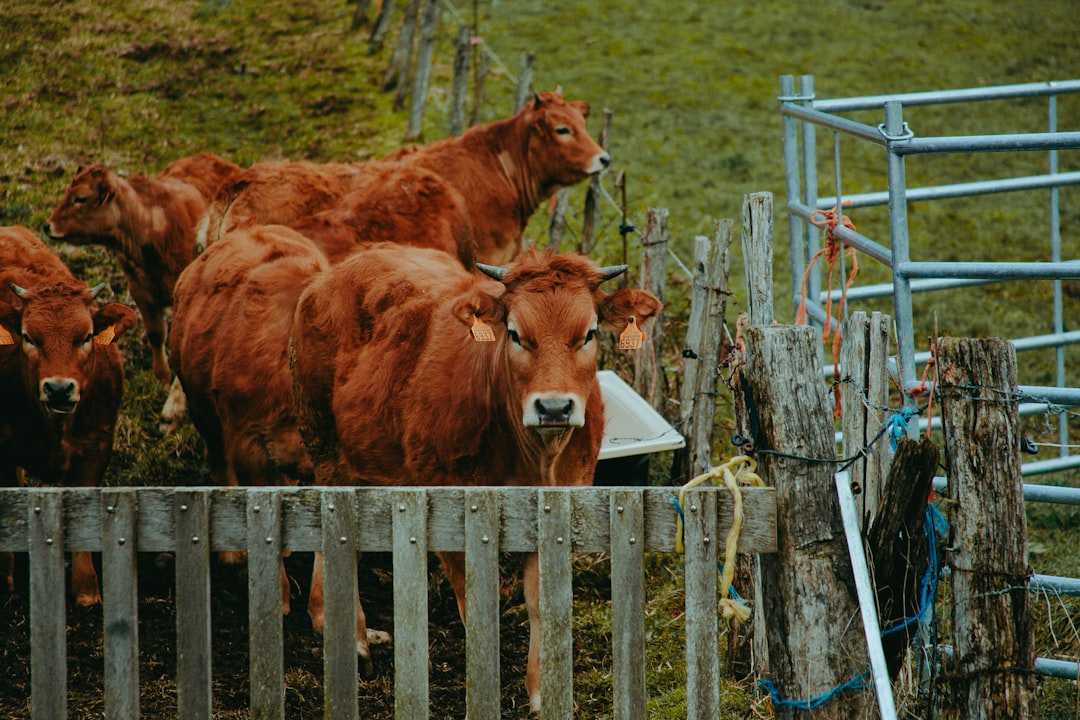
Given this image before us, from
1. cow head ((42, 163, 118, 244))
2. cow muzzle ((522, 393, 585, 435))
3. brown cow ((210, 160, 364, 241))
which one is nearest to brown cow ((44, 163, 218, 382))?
cow head ((42, 163, 118, 244))

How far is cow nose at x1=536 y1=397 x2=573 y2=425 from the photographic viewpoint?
4.56 m

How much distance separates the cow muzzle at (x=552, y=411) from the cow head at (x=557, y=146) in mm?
6415

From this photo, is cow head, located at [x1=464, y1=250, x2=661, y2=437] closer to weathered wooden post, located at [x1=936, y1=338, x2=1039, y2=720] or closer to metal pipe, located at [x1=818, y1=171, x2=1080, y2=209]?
metal pipe, located at [x1=818, y1=171, x2=1080, y2=209]

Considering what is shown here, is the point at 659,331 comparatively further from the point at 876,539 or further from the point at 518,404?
the point at 876,539

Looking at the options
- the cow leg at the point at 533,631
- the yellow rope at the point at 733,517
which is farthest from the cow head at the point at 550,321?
the yellow rope at the point at 733,517

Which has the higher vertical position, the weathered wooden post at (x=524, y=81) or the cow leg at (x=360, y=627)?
the weathered wooden post at (x=524, y=81)

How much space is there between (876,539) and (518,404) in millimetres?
2049

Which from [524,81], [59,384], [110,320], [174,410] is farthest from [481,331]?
[524,81]

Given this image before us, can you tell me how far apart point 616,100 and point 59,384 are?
13.5 meters

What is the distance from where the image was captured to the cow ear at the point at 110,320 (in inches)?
261

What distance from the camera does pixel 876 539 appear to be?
128 inches

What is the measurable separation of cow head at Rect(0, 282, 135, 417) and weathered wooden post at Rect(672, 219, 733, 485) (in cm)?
346

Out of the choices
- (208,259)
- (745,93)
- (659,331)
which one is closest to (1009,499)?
(659,331)

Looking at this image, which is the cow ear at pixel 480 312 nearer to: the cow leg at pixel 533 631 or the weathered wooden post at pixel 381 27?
the cow leg at pixel 533 631
